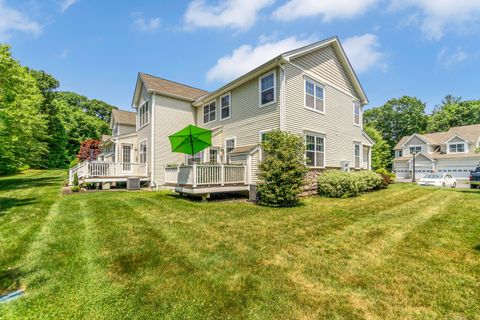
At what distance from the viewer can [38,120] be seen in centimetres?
1714

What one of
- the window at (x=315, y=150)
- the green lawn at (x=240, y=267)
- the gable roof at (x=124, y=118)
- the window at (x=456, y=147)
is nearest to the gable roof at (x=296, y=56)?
the window at (x=315, y=150)

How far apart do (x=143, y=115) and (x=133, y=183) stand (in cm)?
562

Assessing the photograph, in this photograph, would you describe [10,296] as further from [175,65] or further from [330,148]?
[175,65]

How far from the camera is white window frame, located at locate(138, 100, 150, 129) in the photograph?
16.3 m

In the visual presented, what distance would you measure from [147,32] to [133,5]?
8.02 feet

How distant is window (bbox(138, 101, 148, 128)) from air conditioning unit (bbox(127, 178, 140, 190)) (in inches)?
176

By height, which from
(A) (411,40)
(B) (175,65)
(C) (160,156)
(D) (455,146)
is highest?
(A) (411,40)

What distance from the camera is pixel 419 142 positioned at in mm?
35656

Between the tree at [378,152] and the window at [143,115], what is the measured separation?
125 ft

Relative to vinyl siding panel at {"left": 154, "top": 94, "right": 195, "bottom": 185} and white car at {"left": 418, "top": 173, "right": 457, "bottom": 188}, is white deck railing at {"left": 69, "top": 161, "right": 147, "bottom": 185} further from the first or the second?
white car at {"left": 418, "top": 173, "right": 457, "bottom": 188}

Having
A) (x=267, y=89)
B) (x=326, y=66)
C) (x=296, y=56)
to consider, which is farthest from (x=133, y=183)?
(x=326, y=66)

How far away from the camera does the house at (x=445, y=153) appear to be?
99.0 ft

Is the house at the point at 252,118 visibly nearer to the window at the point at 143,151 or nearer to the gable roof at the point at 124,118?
the window at the point at 143,151

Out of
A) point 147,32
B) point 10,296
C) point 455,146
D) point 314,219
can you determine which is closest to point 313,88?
point 314,219
